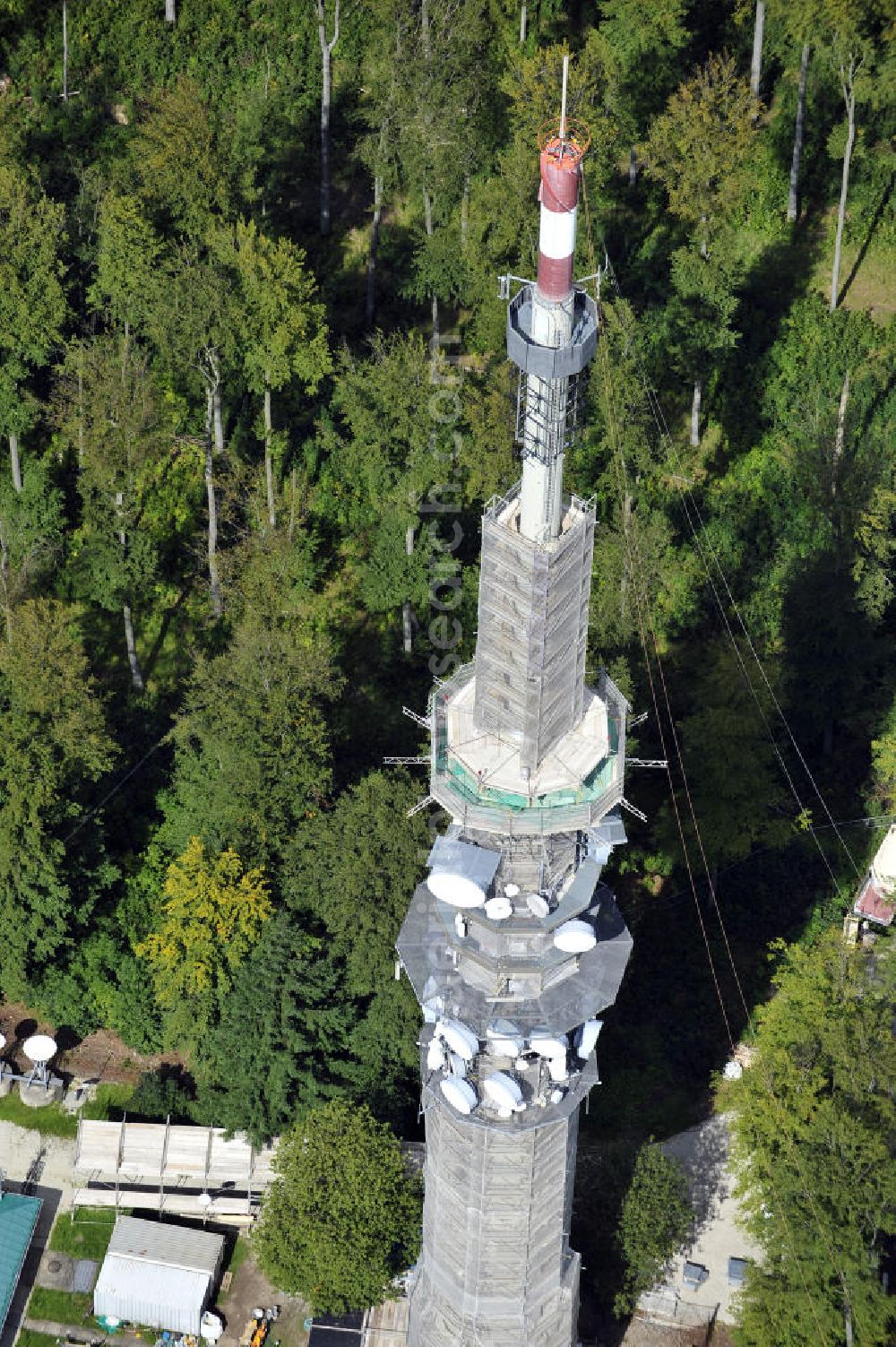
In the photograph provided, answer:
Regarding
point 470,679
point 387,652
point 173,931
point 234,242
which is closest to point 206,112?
point 234,242

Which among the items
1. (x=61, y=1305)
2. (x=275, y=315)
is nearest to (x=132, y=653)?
(x=275, y=315)

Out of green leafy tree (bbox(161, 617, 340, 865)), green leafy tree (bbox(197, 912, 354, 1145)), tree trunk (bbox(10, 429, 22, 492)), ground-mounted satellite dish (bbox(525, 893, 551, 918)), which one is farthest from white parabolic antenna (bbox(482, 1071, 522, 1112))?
tree trunk (bbox(10, 429, 22, 492))

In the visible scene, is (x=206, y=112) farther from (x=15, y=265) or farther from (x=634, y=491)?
(x=634, y=491)

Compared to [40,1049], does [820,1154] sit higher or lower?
higher

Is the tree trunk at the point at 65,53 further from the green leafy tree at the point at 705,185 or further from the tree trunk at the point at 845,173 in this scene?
the tree trunk at the point at 845,173

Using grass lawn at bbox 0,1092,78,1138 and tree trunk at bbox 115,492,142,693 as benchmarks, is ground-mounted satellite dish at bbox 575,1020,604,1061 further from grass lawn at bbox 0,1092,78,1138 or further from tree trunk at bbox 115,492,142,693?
tree trunk at bbox 115,492,142,693

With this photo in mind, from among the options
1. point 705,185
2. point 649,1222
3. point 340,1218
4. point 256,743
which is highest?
point 705,185

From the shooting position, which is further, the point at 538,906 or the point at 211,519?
the point at 211,519

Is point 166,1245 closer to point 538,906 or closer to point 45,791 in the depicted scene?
point 45,791
